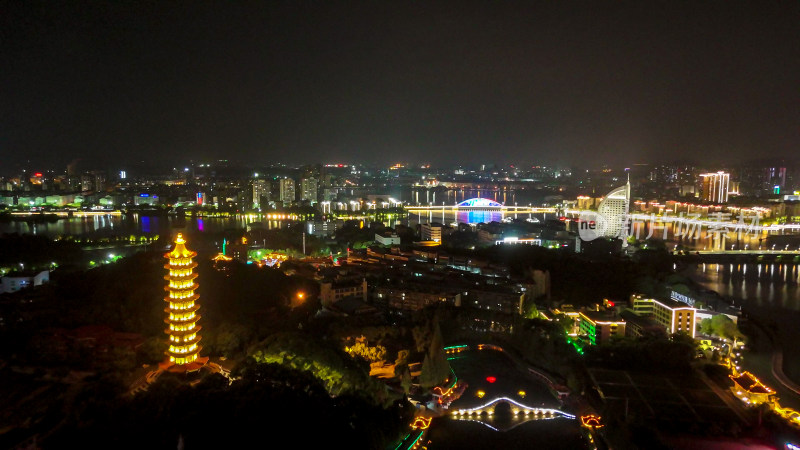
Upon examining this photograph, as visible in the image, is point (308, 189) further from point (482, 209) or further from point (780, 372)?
point (780, 372)

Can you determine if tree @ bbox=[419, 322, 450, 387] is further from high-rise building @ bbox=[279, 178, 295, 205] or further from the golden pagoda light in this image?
high-rise building @ bbox=[279, 178, 295, 205]

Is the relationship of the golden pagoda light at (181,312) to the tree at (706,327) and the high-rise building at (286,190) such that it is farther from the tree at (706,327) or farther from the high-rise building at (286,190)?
the high-rise building at (286,190)

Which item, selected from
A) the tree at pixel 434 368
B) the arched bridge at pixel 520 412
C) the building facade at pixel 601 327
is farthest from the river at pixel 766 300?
the tree at pixel 434 368

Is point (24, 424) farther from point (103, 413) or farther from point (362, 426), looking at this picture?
point (362, 426)

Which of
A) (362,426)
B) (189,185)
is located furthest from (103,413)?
(189,185)

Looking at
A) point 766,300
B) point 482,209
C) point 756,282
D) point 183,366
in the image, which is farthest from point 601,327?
point 482,209

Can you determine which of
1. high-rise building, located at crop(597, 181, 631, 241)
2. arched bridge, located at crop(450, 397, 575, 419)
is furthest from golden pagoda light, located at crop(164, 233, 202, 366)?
high-rise building, located at crop(597, 181, 631, 241)
